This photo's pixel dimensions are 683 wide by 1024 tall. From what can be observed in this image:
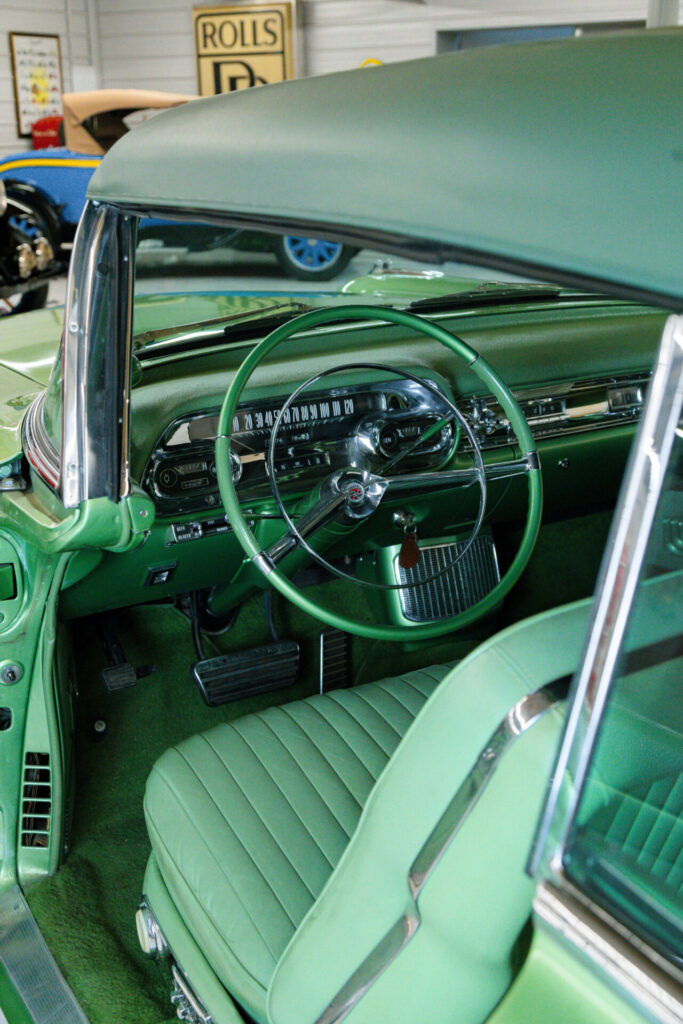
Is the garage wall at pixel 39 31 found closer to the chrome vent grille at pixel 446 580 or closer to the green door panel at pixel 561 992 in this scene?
the chrome vent grille at pixel 446 580

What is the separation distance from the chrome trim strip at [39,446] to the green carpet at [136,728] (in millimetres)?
677

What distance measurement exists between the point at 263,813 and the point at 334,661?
997 millimetres

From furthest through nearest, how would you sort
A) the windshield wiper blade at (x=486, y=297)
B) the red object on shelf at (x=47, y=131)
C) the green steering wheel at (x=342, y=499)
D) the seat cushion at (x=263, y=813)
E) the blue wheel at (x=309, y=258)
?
1. the red object on shelf at (x=47, y=131)
2. the blue wheel at (x=309, y=258)
3. the windshield wiper blade at (x=486, y=297)
4. the green steering wheel at (x=342, y=499)
5. the seat cushion at (x=263, y=813)

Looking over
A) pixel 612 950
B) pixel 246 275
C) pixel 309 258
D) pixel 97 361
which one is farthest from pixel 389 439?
pixel 309 258

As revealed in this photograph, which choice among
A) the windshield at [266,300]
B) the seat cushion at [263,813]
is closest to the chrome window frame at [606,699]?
the windshield at [266,300]

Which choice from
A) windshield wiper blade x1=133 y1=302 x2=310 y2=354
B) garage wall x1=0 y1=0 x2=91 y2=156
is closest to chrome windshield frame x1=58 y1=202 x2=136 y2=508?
windshield wiper blade x1=133 y1=302 x2=310 y2=354

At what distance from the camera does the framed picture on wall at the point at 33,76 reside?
11.3 metres

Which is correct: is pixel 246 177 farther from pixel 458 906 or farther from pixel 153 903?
pixel 153 903

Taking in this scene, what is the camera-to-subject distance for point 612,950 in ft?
2.36

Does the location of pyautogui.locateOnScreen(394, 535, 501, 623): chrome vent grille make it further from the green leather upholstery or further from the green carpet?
the green leather upholstery

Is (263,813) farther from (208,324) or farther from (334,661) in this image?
(208,324)

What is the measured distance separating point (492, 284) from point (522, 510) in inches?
23.7

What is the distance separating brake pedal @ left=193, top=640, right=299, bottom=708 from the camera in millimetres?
2275

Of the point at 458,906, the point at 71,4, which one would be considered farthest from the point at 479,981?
the point at 71,4
